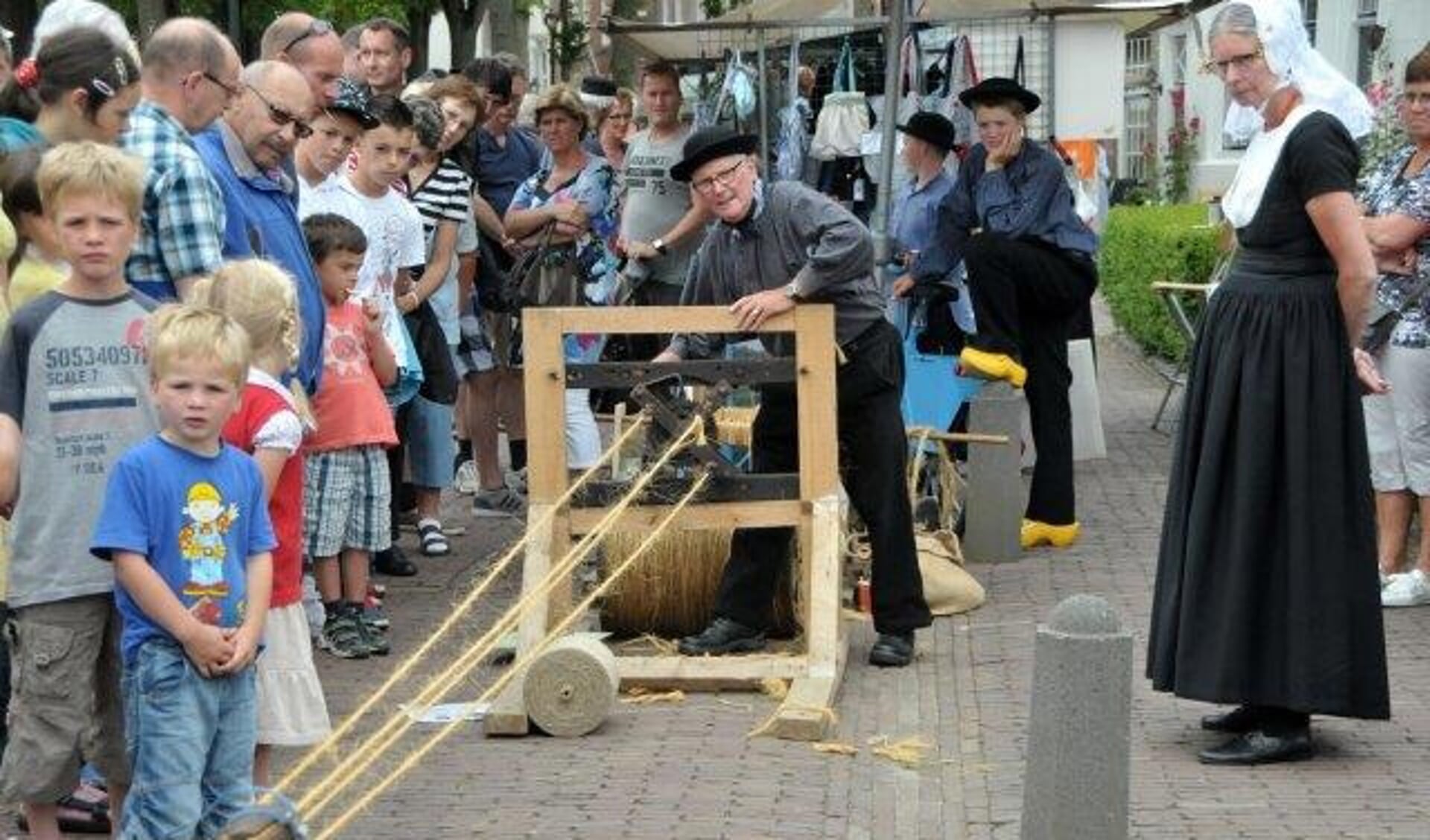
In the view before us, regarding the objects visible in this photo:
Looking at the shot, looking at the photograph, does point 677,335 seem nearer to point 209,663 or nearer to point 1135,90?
point 209,663

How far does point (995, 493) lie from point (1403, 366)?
198 cm

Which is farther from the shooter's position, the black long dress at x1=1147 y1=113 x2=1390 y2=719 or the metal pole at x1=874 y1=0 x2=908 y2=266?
the metal pole at x1=874 y1=0 x2=908 y2=266

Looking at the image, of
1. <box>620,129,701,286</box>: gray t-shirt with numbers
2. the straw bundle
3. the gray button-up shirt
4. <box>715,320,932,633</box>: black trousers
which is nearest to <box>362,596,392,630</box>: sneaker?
the straw bundle

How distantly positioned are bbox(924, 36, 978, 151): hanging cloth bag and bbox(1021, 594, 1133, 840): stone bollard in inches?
316

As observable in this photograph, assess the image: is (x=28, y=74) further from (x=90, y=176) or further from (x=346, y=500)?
(x=346, y=500)

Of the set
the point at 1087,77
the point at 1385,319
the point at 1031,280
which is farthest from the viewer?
the point at 1087,77

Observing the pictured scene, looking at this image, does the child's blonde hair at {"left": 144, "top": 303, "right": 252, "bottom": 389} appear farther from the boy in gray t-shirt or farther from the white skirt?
the white skirt

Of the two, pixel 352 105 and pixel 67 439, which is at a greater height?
pixel 352 105

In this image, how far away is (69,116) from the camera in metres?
6.74

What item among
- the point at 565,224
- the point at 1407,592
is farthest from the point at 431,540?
the point at 1407,592

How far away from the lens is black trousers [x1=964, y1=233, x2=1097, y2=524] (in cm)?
1143

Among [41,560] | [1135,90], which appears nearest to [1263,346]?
[41,560]

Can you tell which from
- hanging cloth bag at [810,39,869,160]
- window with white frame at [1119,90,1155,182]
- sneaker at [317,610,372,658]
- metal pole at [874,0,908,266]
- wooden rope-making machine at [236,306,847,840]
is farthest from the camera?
window with white frame at [1119,90,1155,182]

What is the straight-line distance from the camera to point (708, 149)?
8.50m
